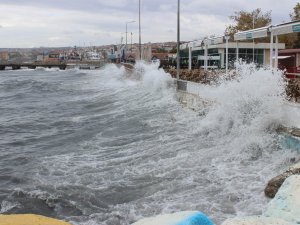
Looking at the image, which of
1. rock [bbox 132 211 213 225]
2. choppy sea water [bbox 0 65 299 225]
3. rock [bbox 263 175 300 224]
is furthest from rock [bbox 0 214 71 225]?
choppy sea water [bbox 0 65 299 225]

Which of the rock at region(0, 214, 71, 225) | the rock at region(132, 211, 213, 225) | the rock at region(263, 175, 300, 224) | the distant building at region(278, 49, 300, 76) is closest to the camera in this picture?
the rock at region(132, 211, 213, 225)

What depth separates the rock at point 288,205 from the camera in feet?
18.4

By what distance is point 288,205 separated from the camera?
5.93 m

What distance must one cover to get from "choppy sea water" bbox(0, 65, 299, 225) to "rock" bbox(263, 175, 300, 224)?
1.63m

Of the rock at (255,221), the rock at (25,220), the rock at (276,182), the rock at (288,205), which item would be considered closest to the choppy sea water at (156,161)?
the rock at (276,182)

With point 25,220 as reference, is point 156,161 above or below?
below

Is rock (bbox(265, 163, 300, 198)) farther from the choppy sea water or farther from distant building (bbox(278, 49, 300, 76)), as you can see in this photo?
distant building (bbox(278, 49, 300, 76))

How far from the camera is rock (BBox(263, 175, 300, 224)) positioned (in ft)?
18.4

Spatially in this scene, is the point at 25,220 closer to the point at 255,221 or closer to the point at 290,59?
the point at 255,221

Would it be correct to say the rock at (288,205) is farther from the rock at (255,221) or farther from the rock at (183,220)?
the rock at (183,220)

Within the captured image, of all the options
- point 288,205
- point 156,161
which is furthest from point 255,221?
point 156,161

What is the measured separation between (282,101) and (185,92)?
10421mm

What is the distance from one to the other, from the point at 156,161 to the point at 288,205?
21.9 feet

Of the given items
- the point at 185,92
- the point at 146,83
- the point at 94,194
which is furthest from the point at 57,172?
the point at 146,83
